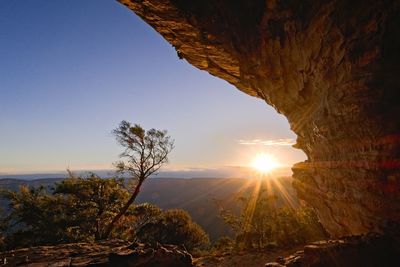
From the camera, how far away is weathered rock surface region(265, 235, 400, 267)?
8448mm

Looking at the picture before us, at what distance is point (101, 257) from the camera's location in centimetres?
1239

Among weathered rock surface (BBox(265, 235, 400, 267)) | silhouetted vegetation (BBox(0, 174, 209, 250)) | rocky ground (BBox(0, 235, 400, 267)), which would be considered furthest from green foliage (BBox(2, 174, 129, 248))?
weathered rock surface (BBox(265, 235, 400, 267))

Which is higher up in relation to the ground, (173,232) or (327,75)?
(327,75)

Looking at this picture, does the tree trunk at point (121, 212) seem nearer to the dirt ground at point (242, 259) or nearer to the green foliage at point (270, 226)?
the green foliage at point (270, 226)

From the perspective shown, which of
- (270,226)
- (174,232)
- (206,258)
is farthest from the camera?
(174,232)

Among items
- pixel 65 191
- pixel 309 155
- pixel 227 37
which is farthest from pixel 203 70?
pixel 65 191

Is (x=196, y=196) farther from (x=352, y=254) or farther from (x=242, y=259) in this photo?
(x=352, y=254)

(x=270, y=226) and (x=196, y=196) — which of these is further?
(x=196, y=196)

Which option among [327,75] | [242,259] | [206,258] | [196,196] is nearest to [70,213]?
[206,258]

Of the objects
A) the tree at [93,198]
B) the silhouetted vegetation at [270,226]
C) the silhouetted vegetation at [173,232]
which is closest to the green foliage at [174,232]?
the silhouetted vegetation at [173,232]

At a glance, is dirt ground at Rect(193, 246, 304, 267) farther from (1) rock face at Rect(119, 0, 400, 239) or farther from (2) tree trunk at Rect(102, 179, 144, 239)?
(2) tree trunk at Rect(102, 179, 144, 239)

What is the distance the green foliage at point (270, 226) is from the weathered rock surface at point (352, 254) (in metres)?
12.3

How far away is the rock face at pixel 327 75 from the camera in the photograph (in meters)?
9.00

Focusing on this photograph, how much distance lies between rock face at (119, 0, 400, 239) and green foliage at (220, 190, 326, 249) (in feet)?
21.6
